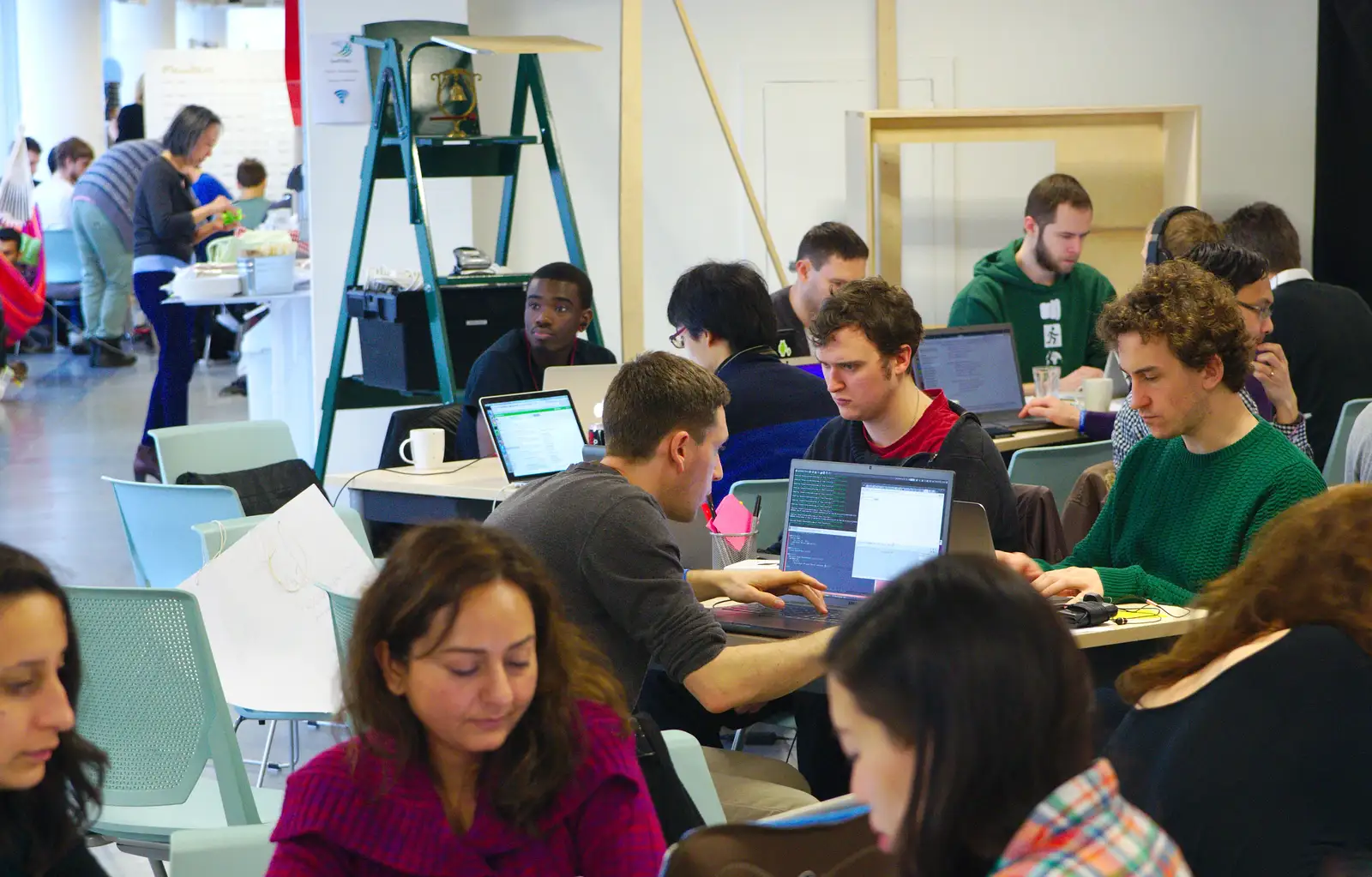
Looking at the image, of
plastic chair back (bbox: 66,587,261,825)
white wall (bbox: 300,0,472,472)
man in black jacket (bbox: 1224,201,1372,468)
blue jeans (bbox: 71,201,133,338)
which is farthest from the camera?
blue jeans (bbox: 71,201,133,338)

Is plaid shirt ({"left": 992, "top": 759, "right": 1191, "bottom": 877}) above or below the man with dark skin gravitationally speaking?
below

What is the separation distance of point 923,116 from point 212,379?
22.6 ft

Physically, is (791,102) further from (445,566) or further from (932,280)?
(445,566)

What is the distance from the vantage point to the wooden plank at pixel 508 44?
18.4 ft

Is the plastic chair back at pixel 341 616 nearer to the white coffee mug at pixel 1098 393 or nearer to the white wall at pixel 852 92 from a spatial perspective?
the white coffee mug at pixel 1098 393

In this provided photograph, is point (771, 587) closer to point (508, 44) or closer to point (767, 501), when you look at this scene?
point (767, 501)

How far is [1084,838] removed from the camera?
124cm

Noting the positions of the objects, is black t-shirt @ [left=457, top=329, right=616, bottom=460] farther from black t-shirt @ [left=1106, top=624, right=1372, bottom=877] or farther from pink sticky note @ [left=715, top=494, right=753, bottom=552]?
black t-shirt @ [left=1106, top=624, right=1372, bottom=877]

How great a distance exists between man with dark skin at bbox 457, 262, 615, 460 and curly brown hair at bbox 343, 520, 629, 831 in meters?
3.34

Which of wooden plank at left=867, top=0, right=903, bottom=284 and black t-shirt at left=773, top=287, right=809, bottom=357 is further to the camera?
wooden plank at left=867, top=0, right=903, bottom=284

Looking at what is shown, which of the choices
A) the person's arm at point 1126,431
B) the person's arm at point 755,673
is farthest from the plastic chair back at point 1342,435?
the person's arm at point 755,673

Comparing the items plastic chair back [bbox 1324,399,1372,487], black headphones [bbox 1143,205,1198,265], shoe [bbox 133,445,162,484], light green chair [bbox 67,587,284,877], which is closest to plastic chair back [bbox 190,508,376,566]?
light green chair [bbox 67,587,284,877]

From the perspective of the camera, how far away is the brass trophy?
5.92 meters

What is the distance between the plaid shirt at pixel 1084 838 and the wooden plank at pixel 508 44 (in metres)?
4.74
